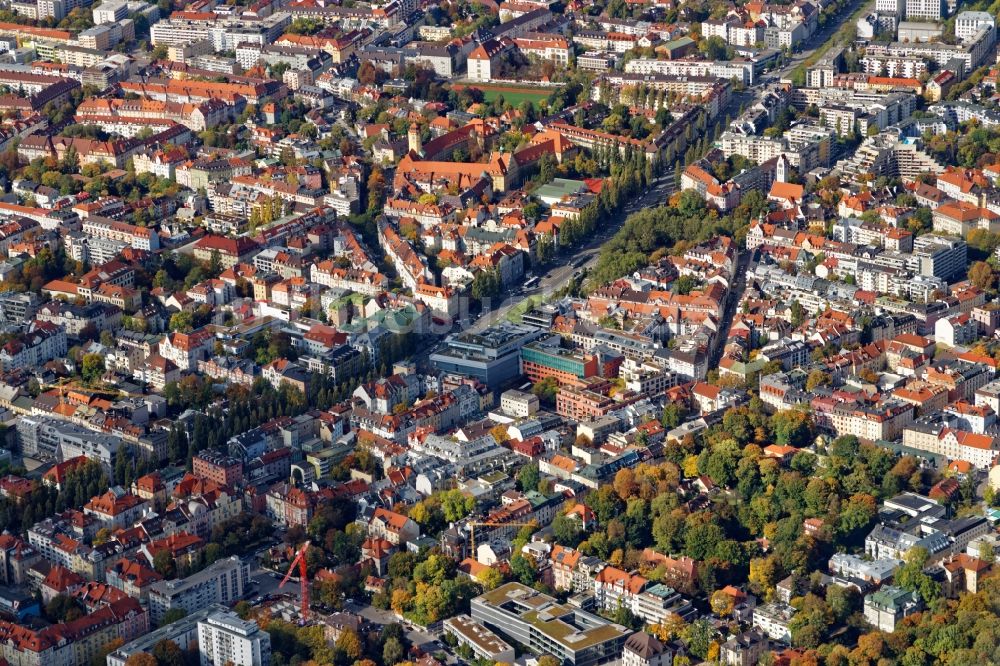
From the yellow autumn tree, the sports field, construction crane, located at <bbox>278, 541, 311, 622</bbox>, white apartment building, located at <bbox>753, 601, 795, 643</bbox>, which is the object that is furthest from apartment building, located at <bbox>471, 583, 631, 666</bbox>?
the sports field

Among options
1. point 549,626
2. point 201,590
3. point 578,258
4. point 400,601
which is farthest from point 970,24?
point 201,590

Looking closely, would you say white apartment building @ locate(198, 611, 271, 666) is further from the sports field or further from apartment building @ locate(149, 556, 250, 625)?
the sports field

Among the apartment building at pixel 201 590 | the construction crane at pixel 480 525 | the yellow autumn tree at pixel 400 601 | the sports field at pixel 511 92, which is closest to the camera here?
the yellow autumn tree at pixel 400 601

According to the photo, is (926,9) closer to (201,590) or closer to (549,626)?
(549,626)

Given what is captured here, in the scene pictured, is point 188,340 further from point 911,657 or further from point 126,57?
point 126,57

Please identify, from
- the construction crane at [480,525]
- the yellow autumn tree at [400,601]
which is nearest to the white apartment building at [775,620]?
the construction crane at [480,525]

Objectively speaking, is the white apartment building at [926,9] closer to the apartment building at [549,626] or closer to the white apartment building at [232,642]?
the apartment building at [549,626]
